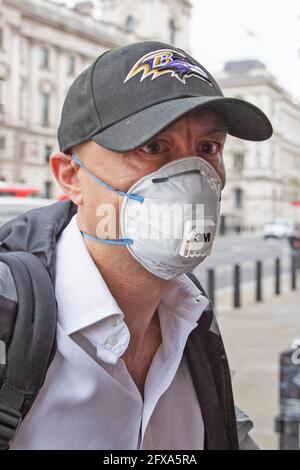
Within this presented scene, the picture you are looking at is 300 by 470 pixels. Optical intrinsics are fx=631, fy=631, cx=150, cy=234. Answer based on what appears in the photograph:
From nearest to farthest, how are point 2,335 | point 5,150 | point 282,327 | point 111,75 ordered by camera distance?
point 2,335
point 111,75
point 282,327
point 5,150

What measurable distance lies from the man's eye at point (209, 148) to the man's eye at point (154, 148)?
9 centimetres

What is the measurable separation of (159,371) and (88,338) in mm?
195

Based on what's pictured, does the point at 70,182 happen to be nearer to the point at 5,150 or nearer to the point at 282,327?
the point at 282,327

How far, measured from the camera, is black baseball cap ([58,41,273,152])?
1.09 m

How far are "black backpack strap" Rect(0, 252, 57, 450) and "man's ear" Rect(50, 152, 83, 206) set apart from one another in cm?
23

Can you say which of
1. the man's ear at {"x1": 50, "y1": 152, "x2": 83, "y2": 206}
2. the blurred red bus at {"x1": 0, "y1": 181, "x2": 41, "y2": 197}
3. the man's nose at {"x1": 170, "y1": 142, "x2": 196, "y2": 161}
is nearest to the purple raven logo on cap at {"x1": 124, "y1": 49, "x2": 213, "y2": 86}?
the man's nose at {"x1": 170, "y1": 142, "x2": 196, "y2": 161}

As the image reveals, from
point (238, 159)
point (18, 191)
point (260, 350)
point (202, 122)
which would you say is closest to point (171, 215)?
point (202, 122)

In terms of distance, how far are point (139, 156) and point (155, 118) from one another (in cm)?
9

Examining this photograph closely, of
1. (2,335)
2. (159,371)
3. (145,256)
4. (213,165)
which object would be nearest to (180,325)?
(159,371)

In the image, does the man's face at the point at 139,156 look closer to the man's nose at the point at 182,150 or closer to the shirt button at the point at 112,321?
the man's nose at the point at 182,150

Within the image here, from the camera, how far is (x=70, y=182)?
4.14ft

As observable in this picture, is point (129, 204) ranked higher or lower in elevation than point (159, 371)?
higher

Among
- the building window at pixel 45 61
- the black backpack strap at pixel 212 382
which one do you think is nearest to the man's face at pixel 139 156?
the black backpack strap at pixel 212 382

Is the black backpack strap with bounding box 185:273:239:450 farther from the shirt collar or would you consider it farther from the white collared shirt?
the shirt collar
